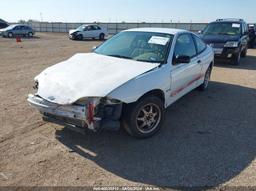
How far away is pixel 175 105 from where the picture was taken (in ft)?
19.2

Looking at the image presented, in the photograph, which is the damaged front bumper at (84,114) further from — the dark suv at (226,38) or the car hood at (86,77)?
the dark suv at (226,38)

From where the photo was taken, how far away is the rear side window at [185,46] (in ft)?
16.6

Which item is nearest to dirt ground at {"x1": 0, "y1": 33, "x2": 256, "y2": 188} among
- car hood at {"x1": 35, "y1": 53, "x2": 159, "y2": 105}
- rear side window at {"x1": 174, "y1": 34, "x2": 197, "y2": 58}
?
car hood at {"x1": 35, "y1": 53, "x2": 159, "y2": 105}

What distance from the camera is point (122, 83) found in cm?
374

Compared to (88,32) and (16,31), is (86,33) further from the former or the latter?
(16,31)

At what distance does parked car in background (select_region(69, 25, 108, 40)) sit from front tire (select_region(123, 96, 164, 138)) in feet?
75.9

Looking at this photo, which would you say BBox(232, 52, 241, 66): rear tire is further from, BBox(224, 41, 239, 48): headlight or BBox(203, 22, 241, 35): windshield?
BBox(203, 22, 241, 35): windshield

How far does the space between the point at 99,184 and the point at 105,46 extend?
310cm

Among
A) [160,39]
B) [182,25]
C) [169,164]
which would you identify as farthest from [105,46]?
[182,25]

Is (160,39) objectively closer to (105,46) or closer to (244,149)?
(105,46)

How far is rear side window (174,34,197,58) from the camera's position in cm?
505

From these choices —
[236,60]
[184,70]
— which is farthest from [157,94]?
[236,60]

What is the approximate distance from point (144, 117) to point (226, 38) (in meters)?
7.94

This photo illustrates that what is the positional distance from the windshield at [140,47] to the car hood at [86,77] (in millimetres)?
241
